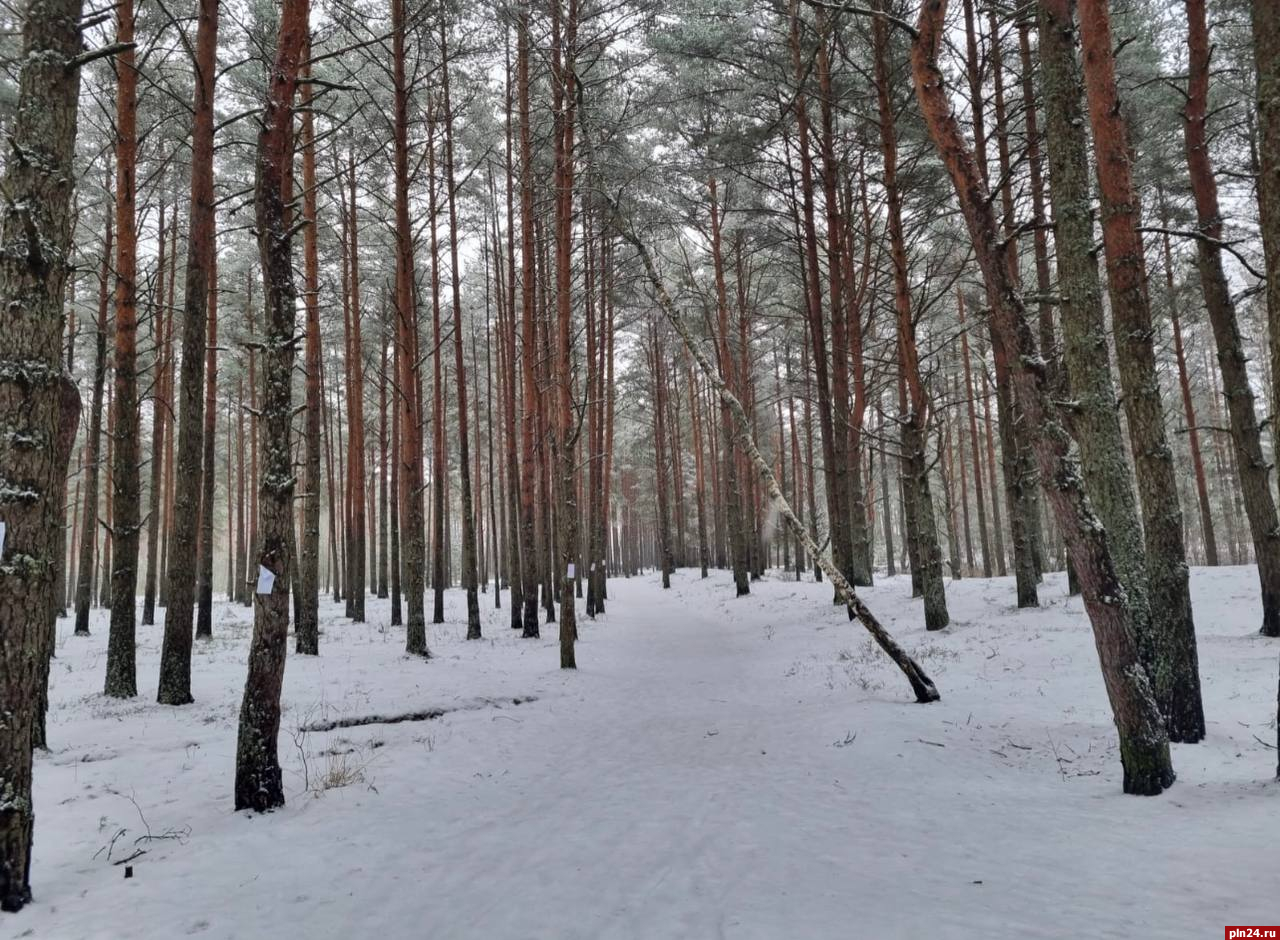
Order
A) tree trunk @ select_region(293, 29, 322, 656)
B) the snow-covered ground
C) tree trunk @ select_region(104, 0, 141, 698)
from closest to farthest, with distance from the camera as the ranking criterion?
A: the snow-covered ground < tree trunk @ select_region(104, 0, 141, 698) < tree trunk @ select_region(293, 29, 322, 656)

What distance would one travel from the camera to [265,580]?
14.1 ft

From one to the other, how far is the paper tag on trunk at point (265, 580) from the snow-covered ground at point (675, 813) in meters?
1.43

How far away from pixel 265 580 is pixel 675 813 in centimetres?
312

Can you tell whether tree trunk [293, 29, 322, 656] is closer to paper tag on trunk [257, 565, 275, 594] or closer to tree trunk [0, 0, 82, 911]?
paper tag on trunk [257, 565, 275, 594]

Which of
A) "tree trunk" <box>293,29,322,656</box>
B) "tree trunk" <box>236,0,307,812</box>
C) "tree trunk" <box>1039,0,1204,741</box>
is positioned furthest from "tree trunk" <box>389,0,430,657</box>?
"tree trunk" <box>1039,0,1204,741</box>

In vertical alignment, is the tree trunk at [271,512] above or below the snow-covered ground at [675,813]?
above

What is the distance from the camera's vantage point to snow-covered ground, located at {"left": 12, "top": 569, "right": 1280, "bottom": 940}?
287cm

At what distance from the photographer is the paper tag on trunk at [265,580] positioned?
4.23 metres

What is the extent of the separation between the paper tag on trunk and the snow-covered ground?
1.43 m

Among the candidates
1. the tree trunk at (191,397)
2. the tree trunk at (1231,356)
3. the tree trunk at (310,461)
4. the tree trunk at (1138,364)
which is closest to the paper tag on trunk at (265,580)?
the tree trunk at (191,397)

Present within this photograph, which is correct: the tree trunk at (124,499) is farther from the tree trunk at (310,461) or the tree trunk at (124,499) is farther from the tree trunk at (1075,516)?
the tree trunk at (1075,516)

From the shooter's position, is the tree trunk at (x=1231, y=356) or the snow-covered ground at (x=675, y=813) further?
the tree trunk at (x=1231, y=356)

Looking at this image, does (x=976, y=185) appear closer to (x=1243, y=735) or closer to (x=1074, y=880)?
(x=1074, y=880)

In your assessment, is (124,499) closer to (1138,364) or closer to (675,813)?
(675,813)
